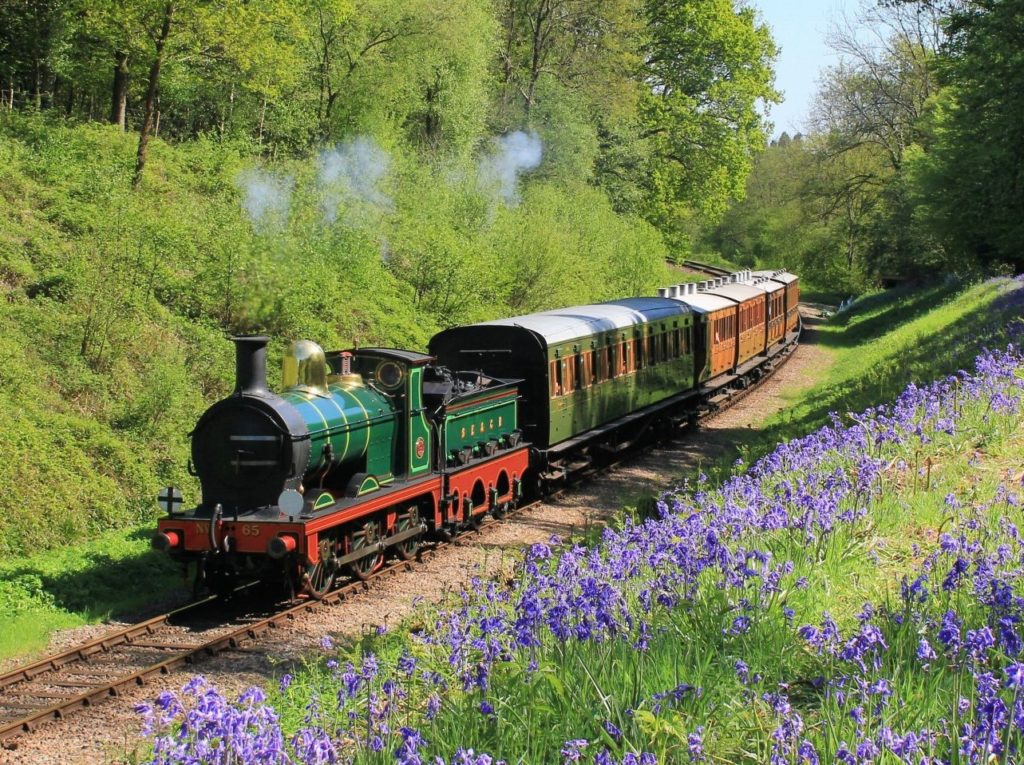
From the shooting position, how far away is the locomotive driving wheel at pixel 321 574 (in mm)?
12157

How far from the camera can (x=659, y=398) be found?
76.0ft

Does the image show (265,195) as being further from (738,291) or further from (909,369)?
(738,291)

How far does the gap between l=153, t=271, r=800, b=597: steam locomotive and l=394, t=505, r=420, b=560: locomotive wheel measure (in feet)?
0.07

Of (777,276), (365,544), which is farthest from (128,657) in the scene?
(777,276)

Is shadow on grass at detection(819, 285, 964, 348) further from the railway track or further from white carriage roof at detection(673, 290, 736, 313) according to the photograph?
the railway track

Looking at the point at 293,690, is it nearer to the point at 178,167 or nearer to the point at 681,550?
the point at 681,550

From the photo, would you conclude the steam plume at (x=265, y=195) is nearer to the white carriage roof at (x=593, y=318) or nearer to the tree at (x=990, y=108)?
the white carriage roof at (x=593, y=318)

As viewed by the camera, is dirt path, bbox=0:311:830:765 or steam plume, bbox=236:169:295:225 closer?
dirt path, bbox=0:311:830:765

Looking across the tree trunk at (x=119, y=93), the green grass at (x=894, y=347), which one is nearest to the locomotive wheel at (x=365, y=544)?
the green grass at (x=894, y=347)

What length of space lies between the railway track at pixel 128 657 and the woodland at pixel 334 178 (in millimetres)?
3153

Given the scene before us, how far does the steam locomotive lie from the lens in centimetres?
1195

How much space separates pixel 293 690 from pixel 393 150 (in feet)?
75.0

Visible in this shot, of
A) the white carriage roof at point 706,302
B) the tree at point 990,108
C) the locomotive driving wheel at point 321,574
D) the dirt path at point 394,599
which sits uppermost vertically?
the tree at point 990,108

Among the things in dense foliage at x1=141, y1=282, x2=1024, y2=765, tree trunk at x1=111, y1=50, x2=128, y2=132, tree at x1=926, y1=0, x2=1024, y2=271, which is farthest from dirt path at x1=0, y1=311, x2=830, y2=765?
tree trunk at x1=111, y1=50, x2=128, y2=132
